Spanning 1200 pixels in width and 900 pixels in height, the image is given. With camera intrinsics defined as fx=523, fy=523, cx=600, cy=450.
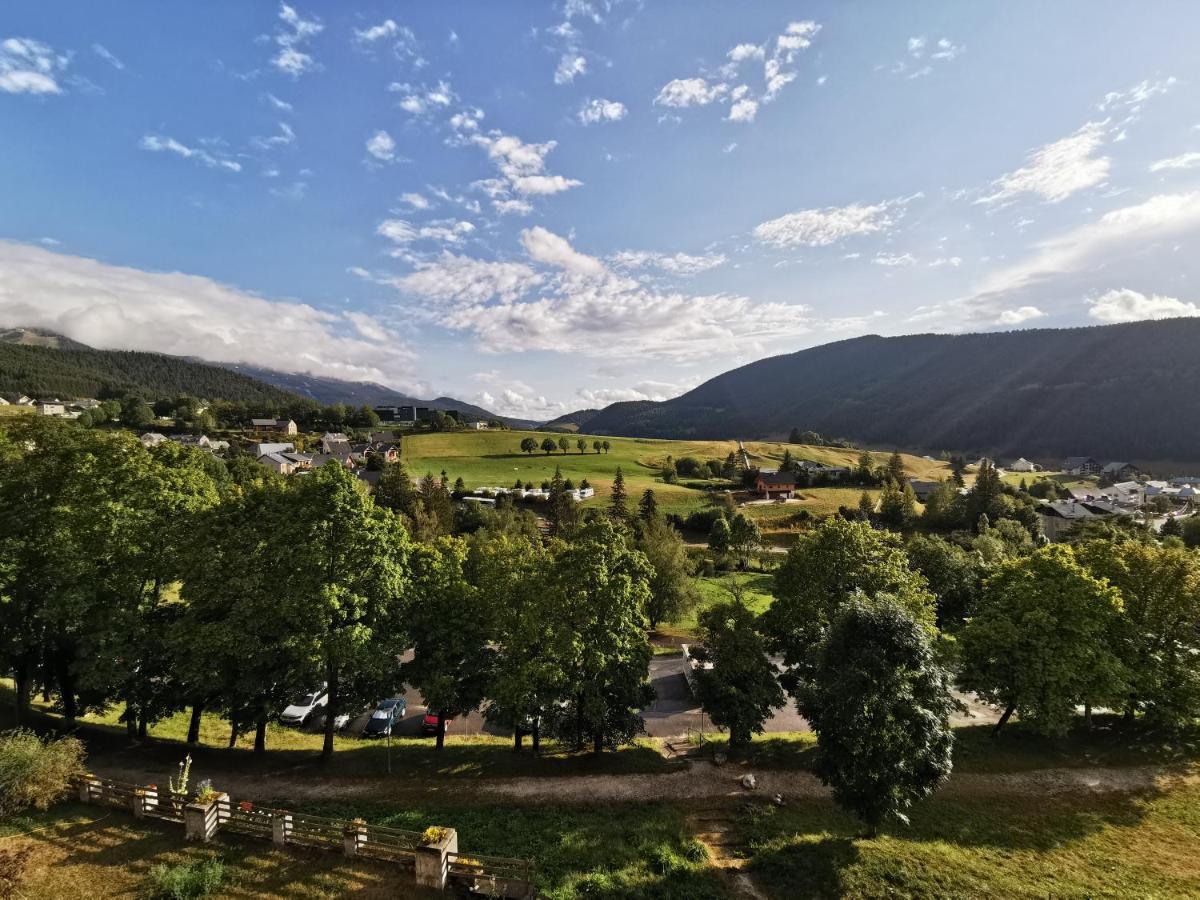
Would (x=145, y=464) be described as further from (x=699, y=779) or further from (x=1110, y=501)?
(x=1110, y=501)

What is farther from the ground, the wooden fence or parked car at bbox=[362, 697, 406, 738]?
the wooden fence

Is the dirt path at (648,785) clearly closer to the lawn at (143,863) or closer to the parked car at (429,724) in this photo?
Result: the lawn at (143,863)

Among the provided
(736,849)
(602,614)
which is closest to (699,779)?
(736,849)

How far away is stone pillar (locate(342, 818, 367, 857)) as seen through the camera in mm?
15469

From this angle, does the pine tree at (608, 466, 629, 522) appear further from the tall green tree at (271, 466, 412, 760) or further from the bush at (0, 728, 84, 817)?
the bush at (0, 728, 84, 817)

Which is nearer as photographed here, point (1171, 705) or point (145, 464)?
point (145, 464)

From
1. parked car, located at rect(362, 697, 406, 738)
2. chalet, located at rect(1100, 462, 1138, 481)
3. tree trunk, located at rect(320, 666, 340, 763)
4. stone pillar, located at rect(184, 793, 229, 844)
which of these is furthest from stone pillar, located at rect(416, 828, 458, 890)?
chalet, located at rect(1100, 462, 1138, 481)

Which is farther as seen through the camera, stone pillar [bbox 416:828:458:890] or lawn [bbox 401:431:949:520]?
lawn [bbox 401:431:949:520]

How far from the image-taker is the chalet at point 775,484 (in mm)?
115062

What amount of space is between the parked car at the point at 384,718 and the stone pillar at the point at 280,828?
45.8 ft

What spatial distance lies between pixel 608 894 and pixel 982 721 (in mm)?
29571

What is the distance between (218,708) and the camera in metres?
24.1

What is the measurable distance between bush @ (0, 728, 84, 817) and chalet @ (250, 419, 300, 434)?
181714mm

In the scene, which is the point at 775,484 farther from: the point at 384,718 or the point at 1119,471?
the point at 1119,471
